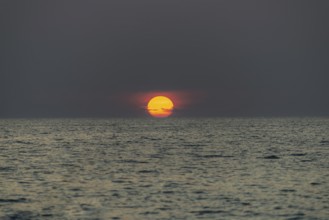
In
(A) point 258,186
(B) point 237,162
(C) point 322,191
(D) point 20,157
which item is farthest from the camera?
(D) point 20,157

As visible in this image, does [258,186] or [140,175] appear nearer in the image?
[258,186]

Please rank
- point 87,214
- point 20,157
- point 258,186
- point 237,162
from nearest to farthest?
point 87,214 < point 258,186 < point 237,162 < point 20,157

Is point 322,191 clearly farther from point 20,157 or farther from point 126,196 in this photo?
point 20,157

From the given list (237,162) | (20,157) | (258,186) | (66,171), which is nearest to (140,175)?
(66,171)

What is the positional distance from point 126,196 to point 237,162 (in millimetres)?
27940

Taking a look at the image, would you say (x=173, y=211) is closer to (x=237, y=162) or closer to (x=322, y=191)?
(x=322, y=191)

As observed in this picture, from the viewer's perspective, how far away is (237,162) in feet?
221

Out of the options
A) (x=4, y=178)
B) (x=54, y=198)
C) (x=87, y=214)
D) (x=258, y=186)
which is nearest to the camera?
(x=87, y=214)

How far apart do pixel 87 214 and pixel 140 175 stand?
64.0 feet

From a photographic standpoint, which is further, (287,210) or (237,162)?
→ (237,162)

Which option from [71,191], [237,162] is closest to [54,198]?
[71,191]

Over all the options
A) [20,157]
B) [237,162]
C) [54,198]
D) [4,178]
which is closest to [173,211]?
[54,198]

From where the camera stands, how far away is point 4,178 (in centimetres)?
5253

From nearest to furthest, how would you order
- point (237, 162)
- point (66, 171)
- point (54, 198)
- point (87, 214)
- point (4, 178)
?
point (87, 214)
point (54, 198)
point (4, 178)
point (66, 171)
point (237, 162)
